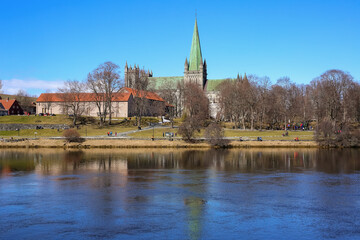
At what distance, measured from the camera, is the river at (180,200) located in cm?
1920

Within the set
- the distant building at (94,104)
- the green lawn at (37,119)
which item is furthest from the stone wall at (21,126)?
the distant building at (94,104)

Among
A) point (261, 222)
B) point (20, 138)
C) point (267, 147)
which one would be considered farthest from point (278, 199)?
point (20, 138)

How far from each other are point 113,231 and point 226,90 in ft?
259

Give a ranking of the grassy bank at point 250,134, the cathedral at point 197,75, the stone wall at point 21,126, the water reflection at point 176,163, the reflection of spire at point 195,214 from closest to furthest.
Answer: the reflection of spire at point 195,214 → the water reflection at point 176,163 → the grassy bank at point 250,134 → the stone wall at point 21,126 → the cathedral at point 197,75

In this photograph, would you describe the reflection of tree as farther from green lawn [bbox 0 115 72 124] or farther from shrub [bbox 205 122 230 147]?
green lawn [bbox 0 115 72 124]

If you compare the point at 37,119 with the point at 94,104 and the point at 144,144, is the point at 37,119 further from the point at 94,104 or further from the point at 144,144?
the point at 144,144

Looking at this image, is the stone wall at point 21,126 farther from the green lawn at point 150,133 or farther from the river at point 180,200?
the river at point 180,200

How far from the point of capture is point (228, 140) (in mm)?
66688

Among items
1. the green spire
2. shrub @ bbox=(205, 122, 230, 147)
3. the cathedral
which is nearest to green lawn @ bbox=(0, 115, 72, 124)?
shrub @ bbox=(205, 122, 230, 147)

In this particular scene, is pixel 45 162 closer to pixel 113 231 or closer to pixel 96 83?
pixel 113 231

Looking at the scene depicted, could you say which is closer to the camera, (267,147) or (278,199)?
(278,199)

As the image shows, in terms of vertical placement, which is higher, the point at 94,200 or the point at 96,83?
the point at 96,83

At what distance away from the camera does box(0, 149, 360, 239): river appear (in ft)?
63.0

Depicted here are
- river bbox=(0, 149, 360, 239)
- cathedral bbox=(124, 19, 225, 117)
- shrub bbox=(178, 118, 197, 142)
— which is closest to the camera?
river bbox=(0, 149, 360, 239)
